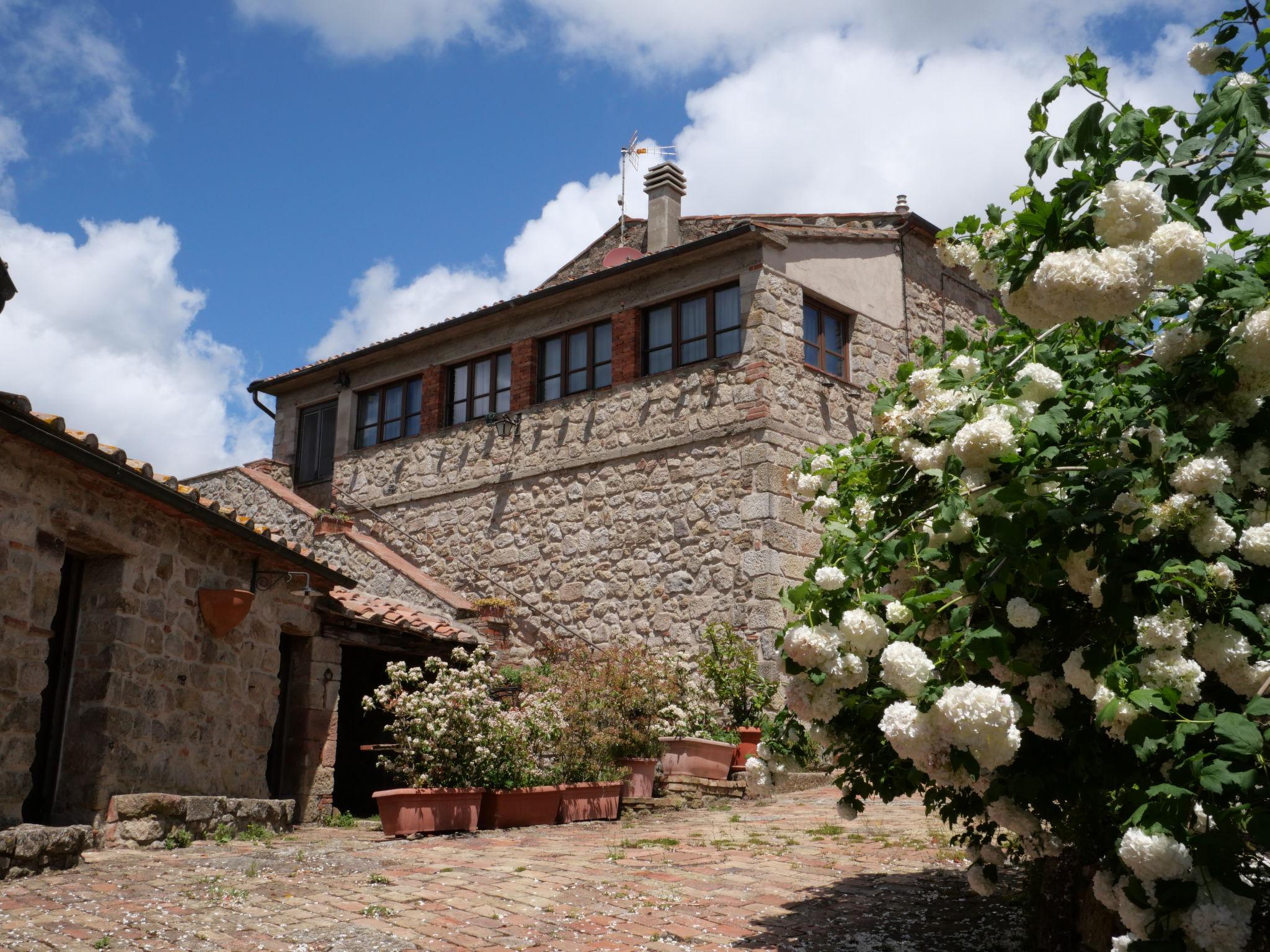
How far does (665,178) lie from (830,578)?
13006 mm

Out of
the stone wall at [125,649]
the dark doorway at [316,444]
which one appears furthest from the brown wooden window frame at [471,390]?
the stone wall at [125,649]

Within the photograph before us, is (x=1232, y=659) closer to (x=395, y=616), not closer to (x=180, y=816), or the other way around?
(x=180, y=816)

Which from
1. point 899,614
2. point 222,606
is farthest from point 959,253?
point 222,606

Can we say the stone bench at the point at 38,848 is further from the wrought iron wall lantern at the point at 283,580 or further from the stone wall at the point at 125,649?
the wrought iron wall lantern at the point at 283,580

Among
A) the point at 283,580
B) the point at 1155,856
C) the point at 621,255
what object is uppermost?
the point at 621,255

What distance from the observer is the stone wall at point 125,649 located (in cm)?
682

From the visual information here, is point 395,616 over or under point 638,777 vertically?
over

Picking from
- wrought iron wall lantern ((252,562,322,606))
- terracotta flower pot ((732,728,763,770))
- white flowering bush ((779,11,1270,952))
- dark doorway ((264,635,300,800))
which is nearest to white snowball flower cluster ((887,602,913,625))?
white flowering bush ((779,11,1270,952))

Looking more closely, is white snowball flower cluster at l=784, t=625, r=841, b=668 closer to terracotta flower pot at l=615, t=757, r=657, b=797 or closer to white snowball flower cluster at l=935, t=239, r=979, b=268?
white snowball flower cluster at l=935, t=239, r=979, b=268

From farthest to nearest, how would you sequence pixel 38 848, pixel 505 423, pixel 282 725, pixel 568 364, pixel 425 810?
pixel 505 423, pixel 568 364, pixel 282 725, pixel 425 810, pixel 38 848

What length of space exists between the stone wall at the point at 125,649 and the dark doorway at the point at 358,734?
3.21 m

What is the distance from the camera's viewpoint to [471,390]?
617 inches

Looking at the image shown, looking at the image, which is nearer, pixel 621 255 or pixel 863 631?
pixel 863 631

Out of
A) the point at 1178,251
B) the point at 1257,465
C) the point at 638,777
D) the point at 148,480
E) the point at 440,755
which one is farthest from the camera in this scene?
the point at 638,777
